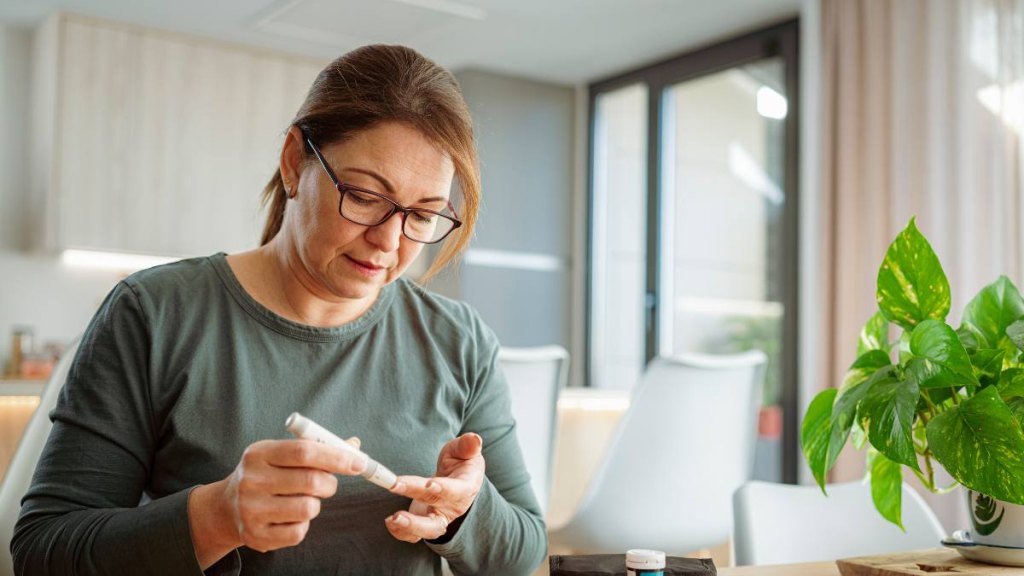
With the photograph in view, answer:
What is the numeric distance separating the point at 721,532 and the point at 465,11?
2.35 metres

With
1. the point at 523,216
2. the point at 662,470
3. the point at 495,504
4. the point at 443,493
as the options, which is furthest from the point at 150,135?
the point at 443,493

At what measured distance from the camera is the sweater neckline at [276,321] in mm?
1175

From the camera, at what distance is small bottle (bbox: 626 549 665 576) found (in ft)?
3.04

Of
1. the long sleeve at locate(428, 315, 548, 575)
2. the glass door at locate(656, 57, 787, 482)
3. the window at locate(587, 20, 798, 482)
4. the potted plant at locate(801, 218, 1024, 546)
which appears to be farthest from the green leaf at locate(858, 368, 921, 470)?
the glass door at locate(656, 57, 787, 482)

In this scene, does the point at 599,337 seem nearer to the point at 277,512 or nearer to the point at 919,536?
the point at 919,536

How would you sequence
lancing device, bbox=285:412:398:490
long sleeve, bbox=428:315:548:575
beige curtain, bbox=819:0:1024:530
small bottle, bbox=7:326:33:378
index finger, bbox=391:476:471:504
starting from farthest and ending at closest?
1. small bottle, bbox=7:326:33:378
2. beige curtain, bbox=819:0:1024:530
3. long sleeve, bbox=428:315:548:575
4. index finger, bbox=391:476:471:504
5. lancing device, bbox=285:412:398:490

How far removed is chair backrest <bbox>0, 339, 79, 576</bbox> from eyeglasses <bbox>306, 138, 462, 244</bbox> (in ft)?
1.21

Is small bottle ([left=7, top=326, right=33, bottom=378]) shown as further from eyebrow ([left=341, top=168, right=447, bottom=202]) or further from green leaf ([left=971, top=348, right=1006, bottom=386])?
green leaf ([left=971, top=348, right=1006, bottom=386])

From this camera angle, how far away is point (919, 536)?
5.21ft

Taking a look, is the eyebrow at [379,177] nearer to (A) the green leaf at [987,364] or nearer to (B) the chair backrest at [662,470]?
(A) the green leaf at [987,364]

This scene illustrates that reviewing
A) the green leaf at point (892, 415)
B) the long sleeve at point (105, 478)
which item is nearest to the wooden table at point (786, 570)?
the green leaf at point (892, 415)

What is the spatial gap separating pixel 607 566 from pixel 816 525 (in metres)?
0.69

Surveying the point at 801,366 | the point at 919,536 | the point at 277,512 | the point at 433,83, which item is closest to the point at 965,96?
the point at 801,366

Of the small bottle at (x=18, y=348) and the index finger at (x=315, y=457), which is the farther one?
the small bottle at (x=18, y=348)
